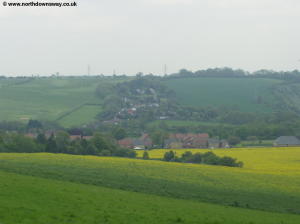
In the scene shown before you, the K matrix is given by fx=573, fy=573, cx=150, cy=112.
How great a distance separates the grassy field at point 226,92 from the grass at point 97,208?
93777 mm

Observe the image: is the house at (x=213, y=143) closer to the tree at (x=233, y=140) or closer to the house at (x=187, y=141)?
the house at (x=187, y=141)

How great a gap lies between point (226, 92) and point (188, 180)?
10245 cm

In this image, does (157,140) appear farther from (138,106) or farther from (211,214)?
(211,214)

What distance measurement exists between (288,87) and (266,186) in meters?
104

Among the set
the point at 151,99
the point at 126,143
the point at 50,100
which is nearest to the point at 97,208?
the point at 126,143

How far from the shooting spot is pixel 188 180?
111 ft

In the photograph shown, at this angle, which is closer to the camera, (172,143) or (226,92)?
(172,143)

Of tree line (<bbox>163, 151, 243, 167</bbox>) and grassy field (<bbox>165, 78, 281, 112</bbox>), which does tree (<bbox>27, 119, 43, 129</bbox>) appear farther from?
grassy field (<bbox>165, 78, 281, 112</bbox>)

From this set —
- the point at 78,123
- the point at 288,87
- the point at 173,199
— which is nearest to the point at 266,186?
the point at 173,199

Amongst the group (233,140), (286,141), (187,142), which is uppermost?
(233,140)

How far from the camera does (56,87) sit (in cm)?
14125

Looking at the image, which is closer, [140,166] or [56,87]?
[140,166]

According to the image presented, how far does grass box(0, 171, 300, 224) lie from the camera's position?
18.6 m

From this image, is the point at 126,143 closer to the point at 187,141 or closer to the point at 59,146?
the point at 187,141
